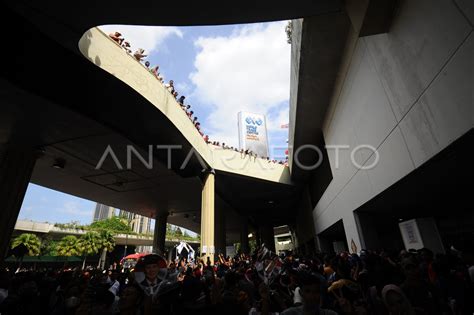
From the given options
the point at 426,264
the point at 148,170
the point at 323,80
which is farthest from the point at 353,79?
the point at 148,170

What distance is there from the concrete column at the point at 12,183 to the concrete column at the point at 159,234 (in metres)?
15.9

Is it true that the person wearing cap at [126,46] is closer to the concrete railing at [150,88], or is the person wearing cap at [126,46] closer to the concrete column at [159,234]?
the concrete railing at [150,88]

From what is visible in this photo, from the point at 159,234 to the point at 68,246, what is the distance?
32.1 metres

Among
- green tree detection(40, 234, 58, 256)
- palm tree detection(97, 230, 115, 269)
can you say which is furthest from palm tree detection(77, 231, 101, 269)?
green tree detection(40, 234, 58, 256)

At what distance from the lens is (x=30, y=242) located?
39.3 meters

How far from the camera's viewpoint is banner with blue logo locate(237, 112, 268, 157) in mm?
30891

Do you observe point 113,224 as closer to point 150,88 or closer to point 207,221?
point 207,221

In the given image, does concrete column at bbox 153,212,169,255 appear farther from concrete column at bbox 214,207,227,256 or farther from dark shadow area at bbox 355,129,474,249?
dark shadow area at bbox 355,129,474,249

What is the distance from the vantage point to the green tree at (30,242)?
38719 mm

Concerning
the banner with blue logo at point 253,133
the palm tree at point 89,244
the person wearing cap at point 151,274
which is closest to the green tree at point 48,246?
the palm tree at point 89,244

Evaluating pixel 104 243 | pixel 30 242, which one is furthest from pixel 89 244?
pixel 30 242

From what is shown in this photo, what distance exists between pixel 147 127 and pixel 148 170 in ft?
15.9

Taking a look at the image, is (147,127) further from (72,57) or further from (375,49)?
(375,49)

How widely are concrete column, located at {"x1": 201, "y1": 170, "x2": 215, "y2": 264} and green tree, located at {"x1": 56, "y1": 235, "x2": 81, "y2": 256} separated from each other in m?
43.7
